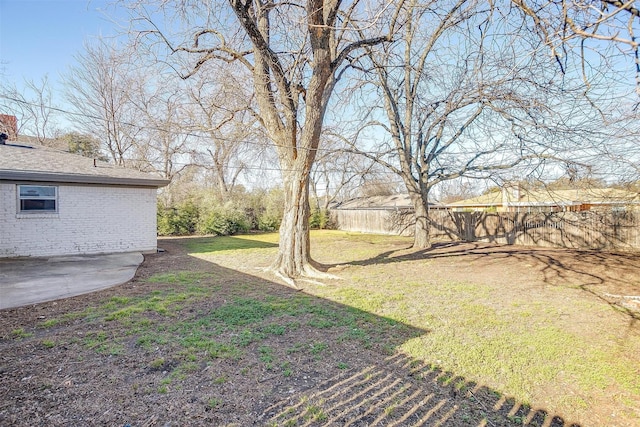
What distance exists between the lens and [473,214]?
14.7m

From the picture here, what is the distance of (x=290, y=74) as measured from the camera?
6.86 meters

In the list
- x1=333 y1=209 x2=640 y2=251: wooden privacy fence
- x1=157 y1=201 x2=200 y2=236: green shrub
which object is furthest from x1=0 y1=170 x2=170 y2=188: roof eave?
x1=333 y1=209 x2=640 y2=251: wooden privacy fence

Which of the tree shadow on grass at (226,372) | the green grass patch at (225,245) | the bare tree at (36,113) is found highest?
the bare tree at (36,113)

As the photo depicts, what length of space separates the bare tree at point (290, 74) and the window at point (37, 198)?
5.66 meters

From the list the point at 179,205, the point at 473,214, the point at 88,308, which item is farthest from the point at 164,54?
the point at 473,214

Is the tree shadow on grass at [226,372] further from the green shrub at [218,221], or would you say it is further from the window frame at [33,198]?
the green shrub at [218,221]

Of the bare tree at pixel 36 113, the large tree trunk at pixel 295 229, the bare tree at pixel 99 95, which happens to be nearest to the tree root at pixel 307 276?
the large tree trunk at pixel 295 229

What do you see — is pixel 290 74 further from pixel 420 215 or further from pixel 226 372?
pixel 420 215

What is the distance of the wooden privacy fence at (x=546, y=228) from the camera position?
1115 cm

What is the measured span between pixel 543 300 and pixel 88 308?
744 cm

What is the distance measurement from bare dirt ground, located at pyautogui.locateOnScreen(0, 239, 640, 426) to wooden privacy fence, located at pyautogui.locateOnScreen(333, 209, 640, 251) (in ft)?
27.2

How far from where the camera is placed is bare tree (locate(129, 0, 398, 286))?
21.3 feet

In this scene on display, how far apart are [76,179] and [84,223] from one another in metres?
1.37

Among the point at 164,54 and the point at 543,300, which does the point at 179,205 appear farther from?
the point at 543,300
